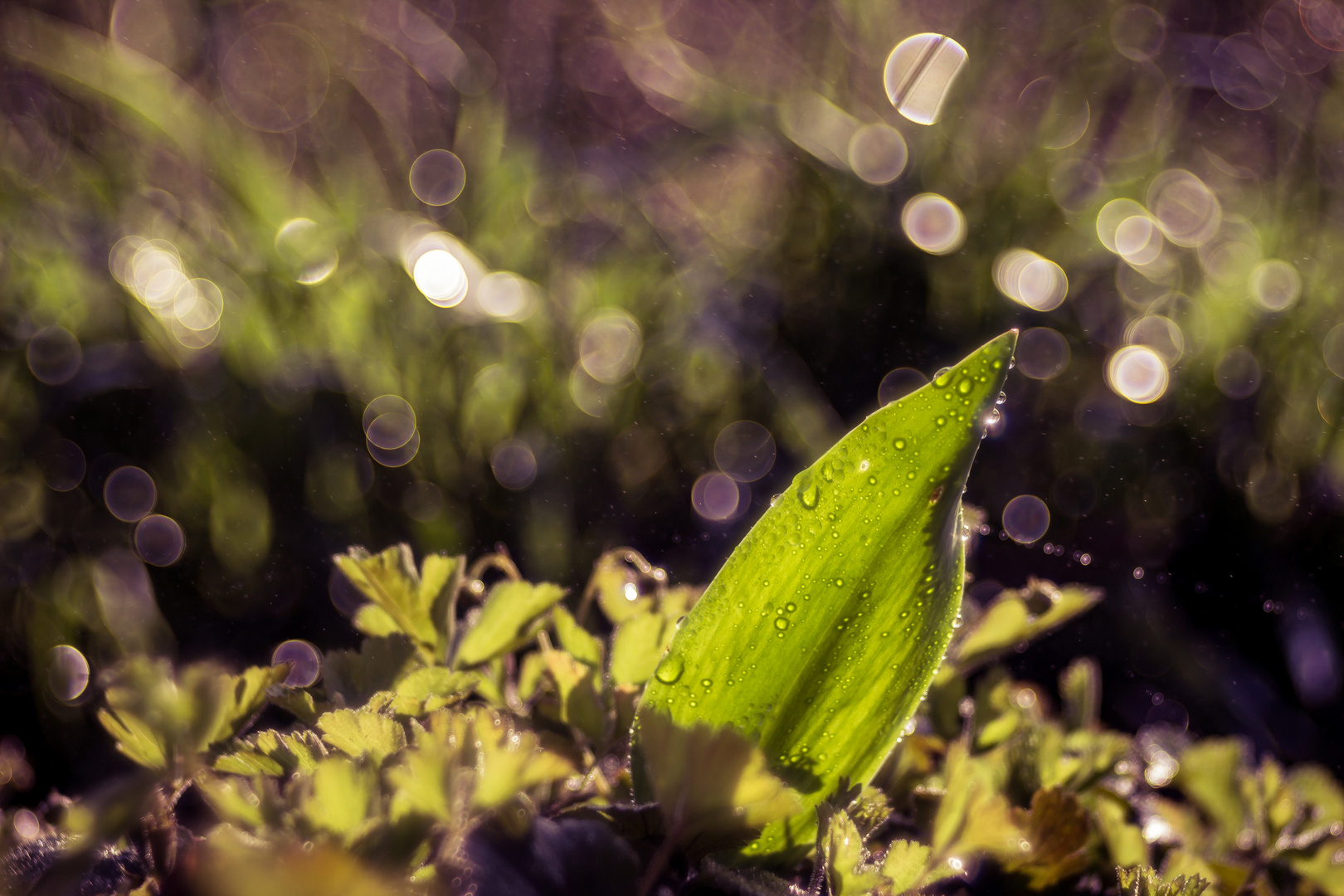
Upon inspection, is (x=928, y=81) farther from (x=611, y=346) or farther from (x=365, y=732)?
(x=365, y=732)

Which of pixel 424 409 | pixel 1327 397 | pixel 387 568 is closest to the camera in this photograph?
pixel 387 568

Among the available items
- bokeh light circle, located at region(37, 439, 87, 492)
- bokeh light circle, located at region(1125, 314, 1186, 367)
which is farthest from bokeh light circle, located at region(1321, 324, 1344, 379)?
bokeh light circle, located at region(37, 439, 87, 492)

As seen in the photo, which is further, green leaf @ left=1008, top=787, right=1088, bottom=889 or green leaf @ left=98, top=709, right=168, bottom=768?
green leaf @ left=1008, top=787, right=1088, bottom=889

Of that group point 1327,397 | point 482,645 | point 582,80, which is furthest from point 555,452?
point 582,80

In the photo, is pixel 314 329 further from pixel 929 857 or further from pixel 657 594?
pixel 929 857

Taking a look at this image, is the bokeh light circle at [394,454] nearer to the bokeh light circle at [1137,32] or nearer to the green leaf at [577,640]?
the green leaf at [577,640]

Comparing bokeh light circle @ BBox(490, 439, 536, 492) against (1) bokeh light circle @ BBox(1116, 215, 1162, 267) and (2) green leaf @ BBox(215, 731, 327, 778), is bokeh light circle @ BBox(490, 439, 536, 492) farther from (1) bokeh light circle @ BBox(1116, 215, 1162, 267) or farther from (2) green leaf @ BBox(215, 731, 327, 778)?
(1) bokeh light circle @ BBox(1116, 215, 1162, 267)
